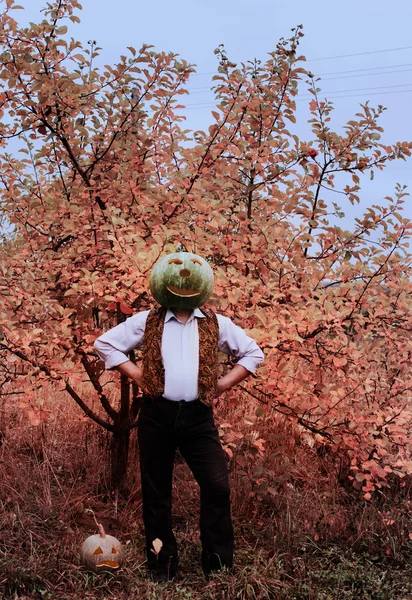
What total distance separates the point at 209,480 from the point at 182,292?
827 millimetres

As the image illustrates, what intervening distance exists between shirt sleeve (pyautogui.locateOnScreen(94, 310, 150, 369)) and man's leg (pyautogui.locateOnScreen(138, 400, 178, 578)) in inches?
9.6

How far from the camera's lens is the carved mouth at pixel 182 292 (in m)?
2.78

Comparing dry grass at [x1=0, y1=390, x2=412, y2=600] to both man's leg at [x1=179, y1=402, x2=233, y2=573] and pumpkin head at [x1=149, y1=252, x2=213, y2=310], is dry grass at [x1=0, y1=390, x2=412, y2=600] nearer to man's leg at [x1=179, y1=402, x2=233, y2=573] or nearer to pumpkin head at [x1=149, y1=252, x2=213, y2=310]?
man's leg at [x1=179, y1=402, x2=233, y2=573]

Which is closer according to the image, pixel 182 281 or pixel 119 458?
pixel 182 281

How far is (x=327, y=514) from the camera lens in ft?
12.0

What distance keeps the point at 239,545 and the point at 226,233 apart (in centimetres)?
172

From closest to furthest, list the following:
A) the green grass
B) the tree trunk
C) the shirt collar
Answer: the green grass < the shirt collar < the tree trunk

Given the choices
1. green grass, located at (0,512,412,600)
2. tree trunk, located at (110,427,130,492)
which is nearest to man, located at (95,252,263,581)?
green grass, located at (0,512,412,600)

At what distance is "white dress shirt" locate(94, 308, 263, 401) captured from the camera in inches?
109

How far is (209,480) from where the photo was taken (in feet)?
9.45

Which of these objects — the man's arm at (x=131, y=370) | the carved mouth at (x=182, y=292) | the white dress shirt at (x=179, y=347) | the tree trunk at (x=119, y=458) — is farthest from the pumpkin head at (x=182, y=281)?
the tree trunk at (x=119, y=458)

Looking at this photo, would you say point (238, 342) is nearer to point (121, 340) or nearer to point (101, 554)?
point (121, 340)

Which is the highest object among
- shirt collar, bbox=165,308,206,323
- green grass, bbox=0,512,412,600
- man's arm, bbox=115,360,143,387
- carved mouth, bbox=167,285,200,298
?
carved mouth, bbox=167,285,200,298

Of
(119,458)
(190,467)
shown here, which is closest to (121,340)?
(190,467)
